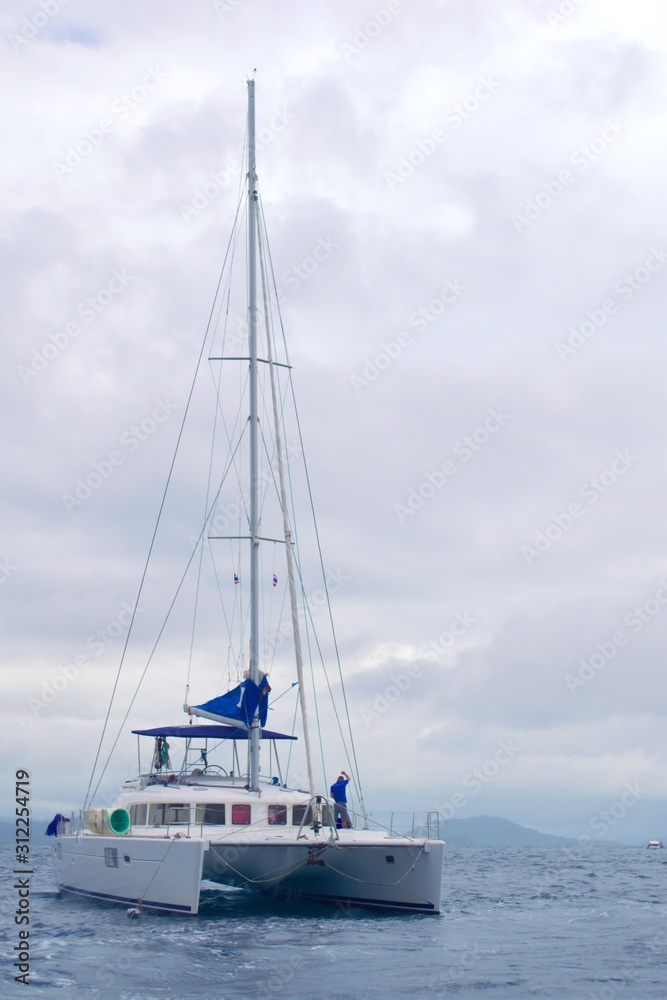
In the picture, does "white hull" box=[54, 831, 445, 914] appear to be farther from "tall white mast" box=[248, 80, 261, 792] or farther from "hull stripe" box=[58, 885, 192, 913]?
"tall white mast" box=[248, 80, 261, 792]

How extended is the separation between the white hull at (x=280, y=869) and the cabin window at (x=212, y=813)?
3.05 ft

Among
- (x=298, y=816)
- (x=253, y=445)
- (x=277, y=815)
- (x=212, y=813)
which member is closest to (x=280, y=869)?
(x=277, y=815)

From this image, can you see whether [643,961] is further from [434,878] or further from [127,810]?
[127,810]

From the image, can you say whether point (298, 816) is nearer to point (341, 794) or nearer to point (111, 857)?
point (341, 794)

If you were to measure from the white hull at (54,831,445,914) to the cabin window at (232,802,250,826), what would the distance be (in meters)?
Result: 1.01

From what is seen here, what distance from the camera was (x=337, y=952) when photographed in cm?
1550

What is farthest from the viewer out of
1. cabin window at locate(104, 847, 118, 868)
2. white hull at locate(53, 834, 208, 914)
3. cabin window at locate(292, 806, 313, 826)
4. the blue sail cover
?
the blue sail cover

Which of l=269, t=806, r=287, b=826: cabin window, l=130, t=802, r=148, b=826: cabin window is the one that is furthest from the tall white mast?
l=130, t=802, r=148, b=826: cabin window

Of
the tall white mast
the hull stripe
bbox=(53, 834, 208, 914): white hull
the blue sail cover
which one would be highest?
the tall white mast

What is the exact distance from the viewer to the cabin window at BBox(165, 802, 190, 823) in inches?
809

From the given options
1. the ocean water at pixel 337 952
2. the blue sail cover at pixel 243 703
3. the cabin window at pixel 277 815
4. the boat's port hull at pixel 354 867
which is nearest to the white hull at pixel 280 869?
the boat's port hull at pixel 354 867

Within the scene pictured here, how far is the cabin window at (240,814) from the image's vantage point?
20.5 metres

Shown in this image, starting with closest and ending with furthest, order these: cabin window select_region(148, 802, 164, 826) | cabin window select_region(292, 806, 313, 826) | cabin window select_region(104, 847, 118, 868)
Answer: cabin window select_region(104, 847, 118, 868)
cabin window select_region(148, 802, 164, 826)
cabin window select_region(292, 806, 313, 826)

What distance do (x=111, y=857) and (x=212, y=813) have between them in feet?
6.75
